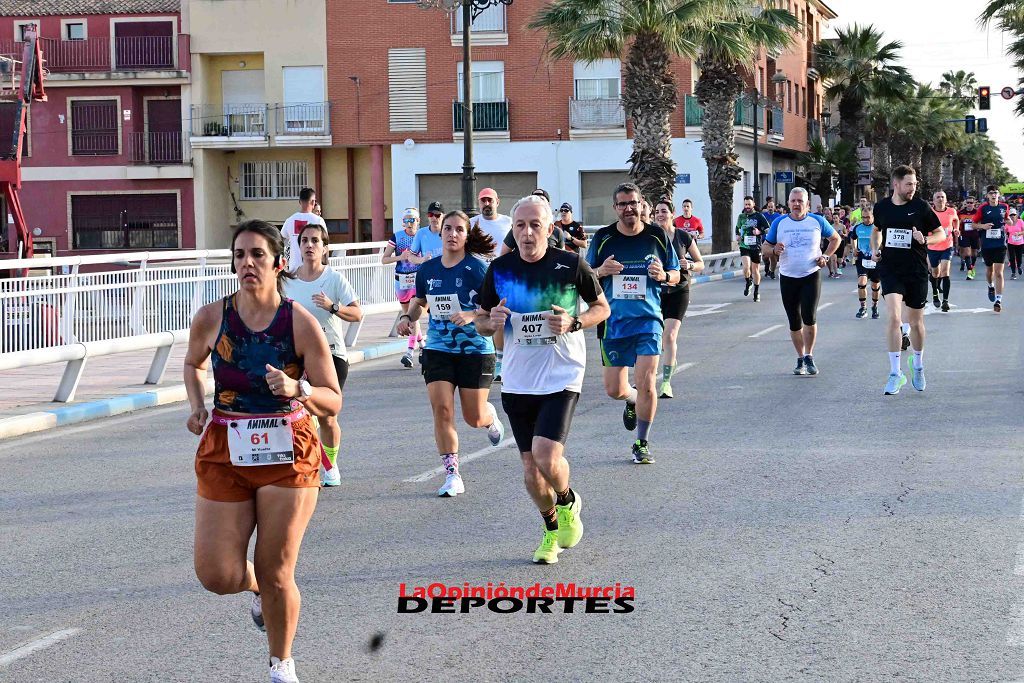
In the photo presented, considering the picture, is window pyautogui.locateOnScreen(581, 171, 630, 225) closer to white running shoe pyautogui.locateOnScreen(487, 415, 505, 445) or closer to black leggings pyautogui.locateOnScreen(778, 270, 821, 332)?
black leggings pyautogui.locateOnScreen(778, 270, 821, 332)

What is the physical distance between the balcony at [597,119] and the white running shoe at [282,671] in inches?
1770

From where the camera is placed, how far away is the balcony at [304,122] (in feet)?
162

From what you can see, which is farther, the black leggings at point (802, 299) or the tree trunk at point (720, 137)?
the tree trunk at point (720, 137)

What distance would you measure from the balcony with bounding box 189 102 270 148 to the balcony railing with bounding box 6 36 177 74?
218cm

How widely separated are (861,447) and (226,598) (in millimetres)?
5445

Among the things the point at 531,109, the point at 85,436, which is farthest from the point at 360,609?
the point at 531,109

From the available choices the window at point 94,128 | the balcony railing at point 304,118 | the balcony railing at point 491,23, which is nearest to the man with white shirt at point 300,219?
the balcony railing at point 304,118

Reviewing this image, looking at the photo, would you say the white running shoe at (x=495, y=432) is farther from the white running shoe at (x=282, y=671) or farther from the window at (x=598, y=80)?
the window at (x=598, y=80)

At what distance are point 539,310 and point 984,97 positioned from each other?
38546 mm

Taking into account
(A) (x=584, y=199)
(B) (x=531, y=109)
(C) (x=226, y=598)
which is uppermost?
(B) (x=531, y=109)

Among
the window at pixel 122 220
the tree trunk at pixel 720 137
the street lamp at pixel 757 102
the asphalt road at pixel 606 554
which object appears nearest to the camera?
the asphalt road at pixel 606 554

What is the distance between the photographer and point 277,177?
5112 centimetres

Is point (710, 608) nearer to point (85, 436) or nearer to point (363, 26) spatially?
point (85, 436)

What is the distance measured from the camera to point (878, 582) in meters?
6.36
